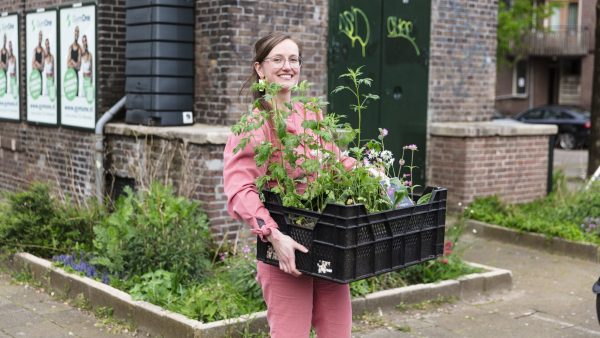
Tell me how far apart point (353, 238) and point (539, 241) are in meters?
5.69

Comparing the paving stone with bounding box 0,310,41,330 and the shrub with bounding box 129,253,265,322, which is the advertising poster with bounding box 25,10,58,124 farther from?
the shrub with bounding box 129,253,265,322

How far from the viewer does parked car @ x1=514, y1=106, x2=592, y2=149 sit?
2664cm

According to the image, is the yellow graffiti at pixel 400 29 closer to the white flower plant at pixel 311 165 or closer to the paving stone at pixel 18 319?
the paving stone at pixel 18 319

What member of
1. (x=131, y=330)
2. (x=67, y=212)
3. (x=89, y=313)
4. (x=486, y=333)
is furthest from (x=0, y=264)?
(x=486, y=333)

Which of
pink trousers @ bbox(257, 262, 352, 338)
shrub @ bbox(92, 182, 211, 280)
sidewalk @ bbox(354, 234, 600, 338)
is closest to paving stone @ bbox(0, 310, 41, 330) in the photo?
shrub @ bbox(92, 182, 211, 280)

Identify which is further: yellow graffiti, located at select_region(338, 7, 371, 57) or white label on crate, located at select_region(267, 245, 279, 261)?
yellow graffiti, located at select_region(338, 7, 371, 57)

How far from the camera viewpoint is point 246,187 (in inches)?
142

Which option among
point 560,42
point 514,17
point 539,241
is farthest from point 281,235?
point 560,42

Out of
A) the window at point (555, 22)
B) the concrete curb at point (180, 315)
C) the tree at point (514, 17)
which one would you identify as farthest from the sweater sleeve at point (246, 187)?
the window at point (555, 22)

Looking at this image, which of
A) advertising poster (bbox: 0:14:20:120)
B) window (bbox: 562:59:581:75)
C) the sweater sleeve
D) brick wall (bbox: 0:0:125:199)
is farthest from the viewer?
window (bbox: 562:59:581:75)

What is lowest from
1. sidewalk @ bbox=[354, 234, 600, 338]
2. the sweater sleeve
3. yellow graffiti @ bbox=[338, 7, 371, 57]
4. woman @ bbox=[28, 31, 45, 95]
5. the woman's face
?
sidewalk @ bbox=[354, 234, 600, 338]

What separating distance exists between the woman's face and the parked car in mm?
23892

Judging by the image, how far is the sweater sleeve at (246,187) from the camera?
3.54 metres

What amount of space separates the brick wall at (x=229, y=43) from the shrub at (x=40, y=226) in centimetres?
177
